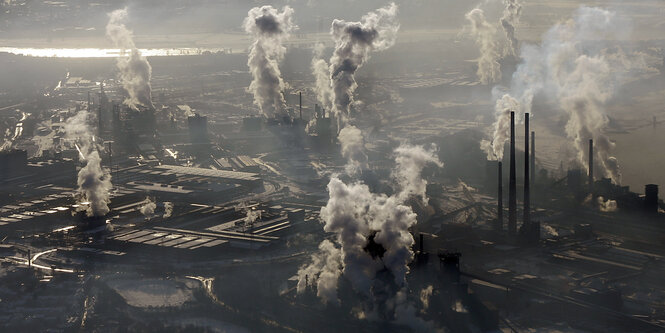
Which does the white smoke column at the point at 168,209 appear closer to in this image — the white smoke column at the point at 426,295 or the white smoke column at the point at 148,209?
the white smoke column at the point at 148,209

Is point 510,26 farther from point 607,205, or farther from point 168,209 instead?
point 168,209

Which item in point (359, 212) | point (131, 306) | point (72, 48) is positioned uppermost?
point (72, 48)

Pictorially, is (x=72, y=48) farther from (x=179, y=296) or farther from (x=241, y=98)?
(x=179, y=296)

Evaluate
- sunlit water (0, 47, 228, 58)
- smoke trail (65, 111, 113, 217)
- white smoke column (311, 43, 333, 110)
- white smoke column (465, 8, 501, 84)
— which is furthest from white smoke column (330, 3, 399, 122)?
sunlit water (0, 47, 228, 58)

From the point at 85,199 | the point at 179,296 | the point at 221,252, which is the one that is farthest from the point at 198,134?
the point at 179,296

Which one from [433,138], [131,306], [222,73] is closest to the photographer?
[131,306]

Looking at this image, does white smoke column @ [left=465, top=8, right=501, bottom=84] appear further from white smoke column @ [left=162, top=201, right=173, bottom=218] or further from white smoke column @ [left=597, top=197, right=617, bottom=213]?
white smoke column @ [left=162, top=201, right=173, bottom=218]

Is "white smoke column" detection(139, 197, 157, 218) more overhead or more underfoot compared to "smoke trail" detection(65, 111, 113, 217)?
more underfoot
